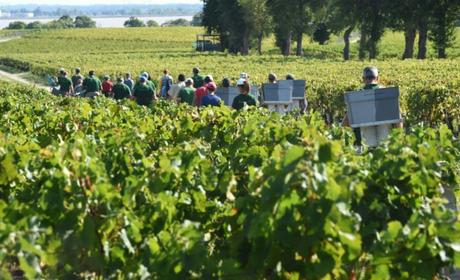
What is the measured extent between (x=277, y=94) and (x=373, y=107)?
7.32 metres

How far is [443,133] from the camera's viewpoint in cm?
713

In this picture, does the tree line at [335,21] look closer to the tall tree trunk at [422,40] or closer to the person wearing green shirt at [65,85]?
the tall tree trunk at [422,40]

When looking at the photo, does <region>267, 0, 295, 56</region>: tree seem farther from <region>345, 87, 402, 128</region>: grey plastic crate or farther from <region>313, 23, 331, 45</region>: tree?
<region>345, 87, 402, 128</region>: grey plastic crate

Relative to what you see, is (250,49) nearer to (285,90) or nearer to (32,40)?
(32,40)

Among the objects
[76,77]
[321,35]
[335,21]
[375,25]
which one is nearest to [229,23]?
[321,35]

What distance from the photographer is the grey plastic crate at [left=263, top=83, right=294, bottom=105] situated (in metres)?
18.8

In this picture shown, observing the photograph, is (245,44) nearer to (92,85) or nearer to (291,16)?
(291,16)

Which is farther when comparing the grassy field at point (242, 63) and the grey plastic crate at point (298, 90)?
the grey plastic crate at point (298, 90)

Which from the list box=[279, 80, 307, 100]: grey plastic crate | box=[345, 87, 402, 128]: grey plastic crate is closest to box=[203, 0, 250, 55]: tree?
box=[279, 80, 307, 100]: grey plastic crate

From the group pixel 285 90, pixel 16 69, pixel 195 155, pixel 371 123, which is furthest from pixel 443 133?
pixel 16 69

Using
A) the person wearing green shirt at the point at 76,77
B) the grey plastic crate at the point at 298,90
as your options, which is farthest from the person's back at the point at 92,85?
the grey plastic crate at the point at 298,90

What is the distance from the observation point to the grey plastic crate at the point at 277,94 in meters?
18.8

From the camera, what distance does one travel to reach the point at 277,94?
18875 millimetres

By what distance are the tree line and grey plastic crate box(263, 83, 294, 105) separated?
47.3m
